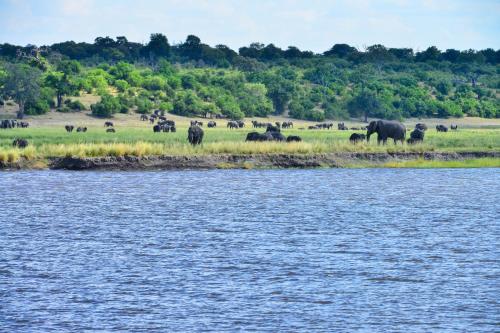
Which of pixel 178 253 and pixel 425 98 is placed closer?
pixel 178 253

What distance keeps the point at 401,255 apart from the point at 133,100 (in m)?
83.0

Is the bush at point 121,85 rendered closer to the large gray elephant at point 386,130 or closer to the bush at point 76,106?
the bush at point 76,106

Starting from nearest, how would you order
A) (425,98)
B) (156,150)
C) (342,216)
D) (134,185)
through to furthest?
(342,216)
(134,185)
(156,150)
(425,98)

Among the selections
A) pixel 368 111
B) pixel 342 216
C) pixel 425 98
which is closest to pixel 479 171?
pixel 342 216

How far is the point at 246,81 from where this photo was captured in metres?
135

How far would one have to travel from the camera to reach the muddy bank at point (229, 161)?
49.7m

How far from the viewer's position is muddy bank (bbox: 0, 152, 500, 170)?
49656mm

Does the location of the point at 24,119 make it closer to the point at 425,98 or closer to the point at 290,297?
the point at 425,98

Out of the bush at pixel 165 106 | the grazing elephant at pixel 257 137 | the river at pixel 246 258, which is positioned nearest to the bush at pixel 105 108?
the bush at pixel 165 106

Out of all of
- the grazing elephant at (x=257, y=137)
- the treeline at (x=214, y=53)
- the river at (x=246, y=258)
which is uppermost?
the treeline at (x=214, y=53)

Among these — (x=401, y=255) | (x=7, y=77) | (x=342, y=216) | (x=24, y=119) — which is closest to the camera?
(x=401, y=255)

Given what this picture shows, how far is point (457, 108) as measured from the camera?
12356 centimetres

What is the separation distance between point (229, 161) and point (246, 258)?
28.6 meters

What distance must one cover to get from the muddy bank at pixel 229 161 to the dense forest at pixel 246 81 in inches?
1842
